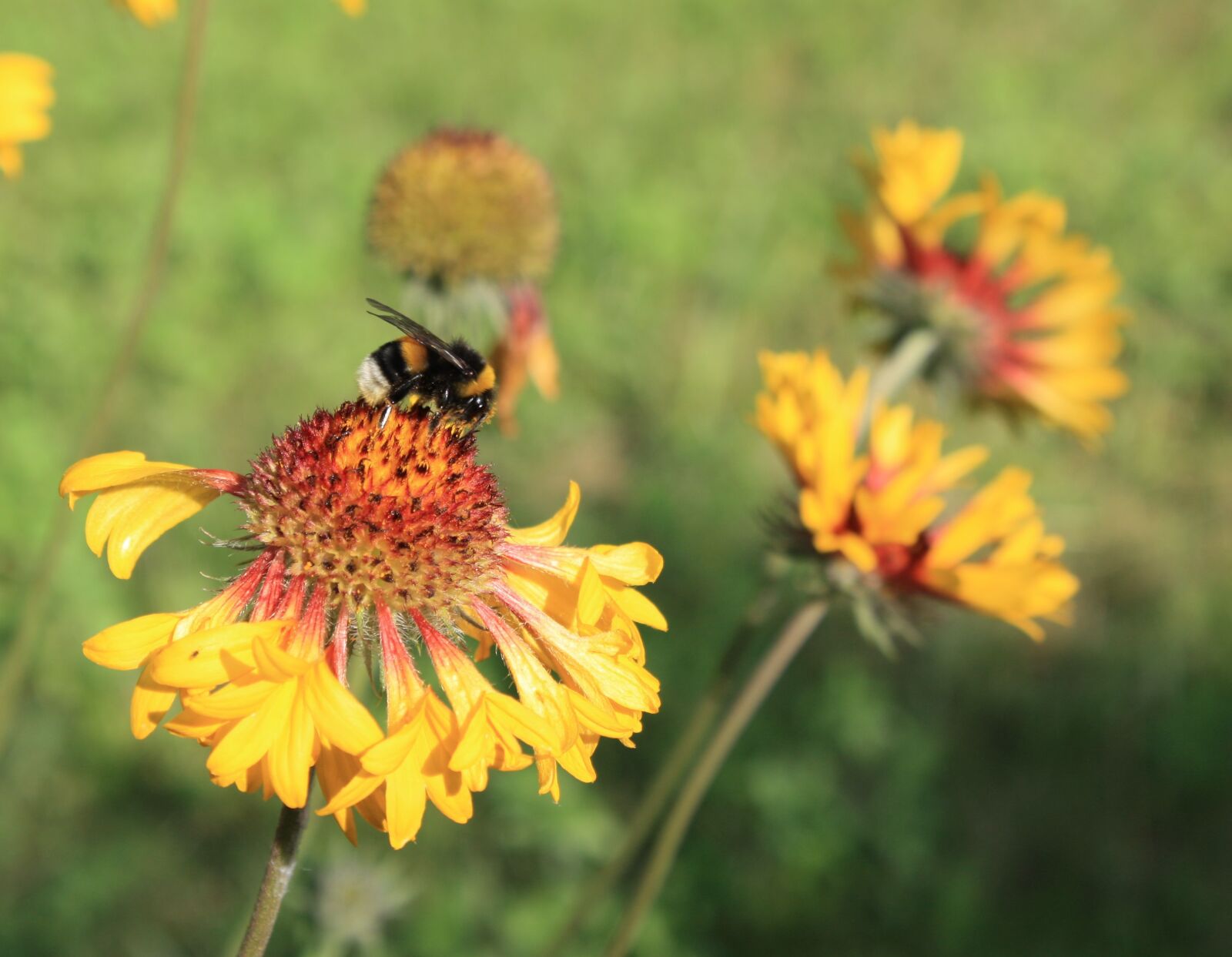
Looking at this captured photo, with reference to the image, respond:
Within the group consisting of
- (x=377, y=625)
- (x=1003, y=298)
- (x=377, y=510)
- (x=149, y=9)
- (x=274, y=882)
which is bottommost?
(x=274, y=882)

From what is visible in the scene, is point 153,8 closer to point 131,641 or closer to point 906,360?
point 131,641

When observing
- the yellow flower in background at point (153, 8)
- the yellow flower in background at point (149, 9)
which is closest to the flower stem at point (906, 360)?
the yellow flower in background at point (153, 8)

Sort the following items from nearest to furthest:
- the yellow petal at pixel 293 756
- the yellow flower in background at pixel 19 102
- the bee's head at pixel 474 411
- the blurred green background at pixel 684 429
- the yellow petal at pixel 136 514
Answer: the yellow petal at pixel 293 756 < the yellow petal at pixel 136 514 < the bee's head at pixel 474 411 < the yellow flower in background at pixel 19 102 < the blurred green background at pixel 684 429

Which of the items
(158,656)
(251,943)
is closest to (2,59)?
(158,656)

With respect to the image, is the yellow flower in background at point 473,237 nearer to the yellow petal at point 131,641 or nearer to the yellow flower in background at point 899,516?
the yellow flower in background at point 899,516

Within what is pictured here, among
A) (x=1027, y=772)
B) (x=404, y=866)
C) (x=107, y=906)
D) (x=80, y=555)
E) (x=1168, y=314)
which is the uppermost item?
(x=1168, y=314)

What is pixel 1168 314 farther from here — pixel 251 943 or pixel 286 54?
pixel 251 943

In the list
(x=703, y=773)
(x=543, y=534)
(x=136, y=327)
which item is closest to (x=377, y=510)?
(x=543, y=534)
